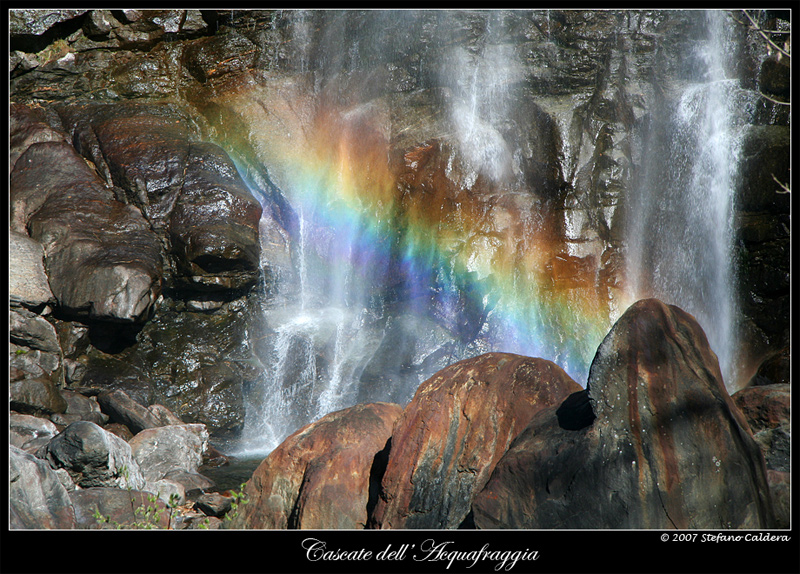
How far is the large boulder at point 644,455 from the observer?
12.4ft

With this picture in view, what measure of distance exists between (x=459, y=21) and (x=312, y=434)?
34.7 ft

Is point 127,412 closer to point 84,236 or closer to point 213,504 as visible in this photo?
point 84,236

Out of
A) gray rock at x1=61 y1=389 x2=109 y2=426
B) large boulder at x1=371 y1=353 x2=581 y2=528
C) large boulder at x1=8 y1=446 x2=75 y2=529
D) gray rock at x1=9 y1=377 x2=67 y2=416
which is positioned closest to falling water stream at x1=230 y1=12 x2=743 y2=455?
gray rock at x1=61 y1=389 x2=109 y2=426

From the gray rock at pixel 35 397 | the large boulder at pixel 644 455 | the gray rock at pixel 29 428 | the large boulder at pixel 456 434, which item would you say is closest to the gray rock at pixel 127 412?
the gray rock at pixel 35 397

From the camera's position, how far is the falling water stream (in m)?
11.3

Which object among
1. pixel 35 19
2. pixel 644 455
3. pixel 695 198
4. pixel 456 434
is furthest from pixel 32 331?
pixel 695 198

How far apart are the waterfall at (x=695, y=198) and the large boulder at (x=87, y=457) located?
9.76m

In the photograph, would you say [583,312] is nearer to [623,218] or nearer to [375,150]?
[623,218]

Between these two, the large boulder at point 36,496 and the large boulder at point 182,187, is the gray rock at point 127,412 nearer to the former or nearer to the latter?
the large boulder at point 182,187

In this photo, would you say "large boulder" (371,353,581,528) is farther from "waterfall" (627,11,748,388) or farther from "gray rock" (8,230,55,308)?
"gray rock" (8,230,55,308)

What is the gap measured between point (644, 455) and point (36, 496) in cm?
490

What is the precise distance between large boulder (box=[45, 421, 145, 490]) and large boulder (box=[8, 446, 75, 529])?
129 centimetres

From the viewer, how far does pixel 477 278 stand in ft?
38.9
